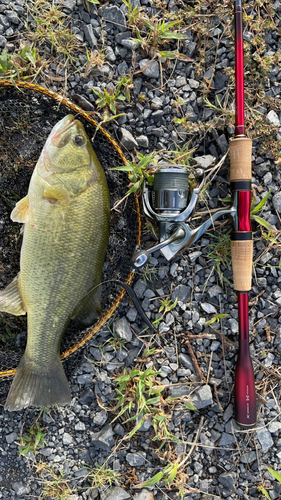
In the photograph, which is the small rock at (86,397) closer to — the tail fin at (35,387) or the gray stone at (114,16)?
the tail fin at (35,387)

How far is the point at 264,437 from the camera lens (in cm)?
249

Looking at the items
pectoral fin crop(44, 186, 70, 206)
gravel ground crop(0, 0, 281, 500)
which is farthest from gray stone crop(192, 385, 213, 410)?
pectoral fin crop(44, 186, 70, 206)

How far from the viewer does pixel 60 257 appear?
2037mm

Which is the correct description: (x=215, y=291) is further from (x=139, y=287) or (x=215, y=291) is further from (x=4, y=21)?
(x=4, y=21)

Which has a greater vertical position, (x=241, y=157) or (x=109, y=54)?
(x=109, y=54)

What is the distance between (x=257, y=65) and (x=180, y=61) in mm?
533

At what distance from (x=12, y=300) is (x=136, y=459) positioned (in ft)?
4.43

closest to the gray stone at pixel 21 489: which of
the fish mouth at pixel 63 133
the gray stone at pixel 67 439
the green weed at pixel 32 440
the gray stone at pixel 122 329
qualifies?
the green weed at pixel 32 440

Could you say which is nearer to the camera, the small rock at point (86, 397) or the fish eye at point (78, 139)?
the fish eye at point (78, 139)

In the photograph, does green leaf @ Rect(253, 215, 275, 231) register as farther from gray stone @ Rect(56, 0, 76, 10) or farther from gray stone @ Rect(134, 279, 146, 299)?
gray stone @ Rect(56, 0, 76, 10)

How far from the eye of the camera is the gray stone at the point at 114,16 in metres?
2.40

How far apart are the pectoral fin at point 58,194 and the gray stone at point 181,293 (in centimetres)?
99

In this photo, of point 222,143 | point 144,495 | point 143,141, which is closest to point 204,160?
point 222,143

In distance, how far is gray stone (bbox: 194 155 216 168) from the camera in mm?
2428
